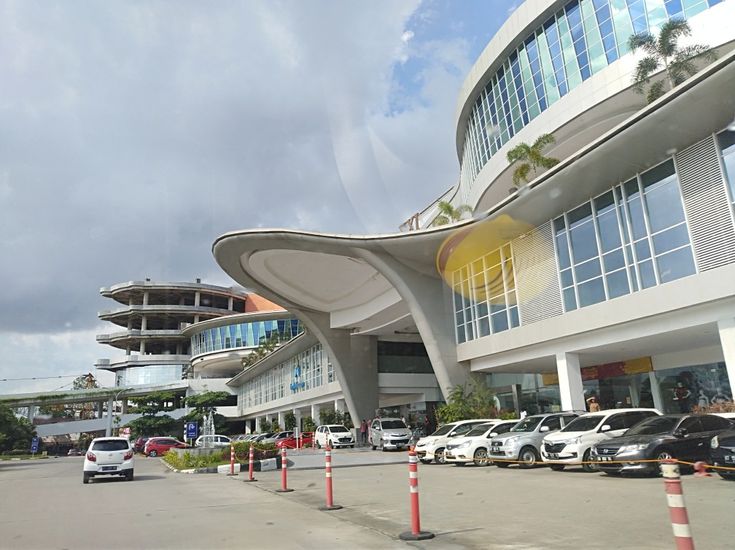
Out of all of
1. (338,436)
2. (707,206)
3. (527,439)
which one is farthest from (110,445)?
(338,436)

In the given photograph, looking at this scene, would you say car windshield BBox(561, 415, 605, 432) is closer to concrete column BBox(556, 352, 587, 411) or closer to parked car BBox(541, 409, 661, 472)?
parked car BBox(541, 409, 661, 472)

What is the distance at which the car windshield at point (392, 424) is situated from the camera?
32344mm

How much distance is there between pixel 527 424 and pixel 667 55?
1786 centimetres

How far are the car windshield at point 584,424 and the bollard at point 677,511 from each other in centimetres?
1216

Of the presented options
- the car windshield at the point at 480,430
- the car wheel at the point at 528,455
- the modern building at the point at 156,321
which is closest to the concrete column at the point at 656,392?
the car windshield at the point at 480,430

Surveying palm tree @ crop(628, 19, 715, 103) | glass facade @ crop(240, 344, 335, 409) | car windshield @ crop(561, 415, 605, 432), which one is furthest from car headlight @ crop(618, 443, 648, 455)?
glass facade @ crop(240, 344, 335, 409)

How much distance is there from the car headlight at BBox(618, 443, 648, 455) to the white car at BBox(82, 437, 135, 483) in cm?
1476

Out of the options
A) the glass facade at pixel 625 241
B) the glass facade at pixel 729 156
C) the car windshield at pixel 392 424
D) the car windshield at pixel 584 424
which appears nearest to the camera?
the car windshield at pixel 584 424

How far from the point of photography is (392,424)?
3259 centimetres

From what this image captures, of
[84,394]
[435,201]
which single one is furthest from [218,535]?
[84,394]

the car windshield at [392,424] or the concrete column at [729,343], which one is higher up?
the concrete column at [729,343]

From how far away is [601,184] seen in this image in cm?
2103

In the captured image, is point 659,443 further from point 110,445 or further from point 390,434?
point 390,434

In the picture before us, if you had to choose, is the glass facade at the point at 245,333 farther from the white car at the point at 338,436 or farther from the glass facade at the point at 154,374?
the white car at the point at 338,436
